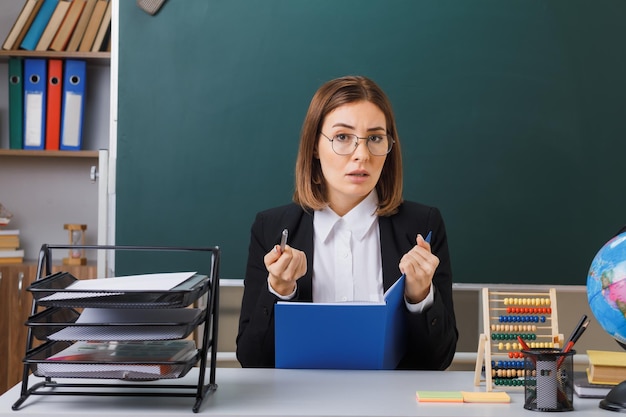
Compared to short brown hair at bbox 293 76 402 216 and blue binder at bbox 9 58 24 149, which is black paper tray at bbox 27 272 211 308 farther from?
blue binder at bbox 9 58 24 149

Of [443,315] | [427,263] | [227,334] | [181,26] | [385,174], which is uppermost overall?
[181,26]

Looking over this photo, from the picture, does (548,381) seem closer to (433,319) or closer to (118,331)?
(433,319)

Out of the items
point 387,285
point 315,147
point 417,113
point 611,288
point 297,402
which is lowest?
point 297,402

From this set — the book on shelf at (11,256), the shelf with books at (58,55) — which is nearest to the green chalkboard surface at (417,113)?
the shelf with books at (58,55)

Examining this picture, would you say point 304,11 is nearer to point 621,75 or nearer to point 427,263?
point 621,75

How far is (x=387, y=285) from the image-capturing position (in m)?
2.12

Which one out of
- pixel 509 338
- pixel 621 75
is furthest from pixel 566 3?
pixel 509 338

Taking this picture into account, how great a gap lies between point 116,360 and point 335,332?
49 centimetres

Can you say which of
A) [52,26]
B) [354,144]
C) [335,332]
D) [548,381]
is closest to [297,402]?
[335,332]

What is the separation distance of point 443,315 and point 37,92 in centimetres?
240

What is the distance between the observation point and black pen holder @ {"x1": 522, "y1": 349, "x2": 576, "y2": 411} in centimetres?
133

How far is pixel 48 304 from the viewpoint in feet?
4.29

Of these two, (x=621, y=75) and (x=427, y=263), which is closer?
(x=427, y=263)

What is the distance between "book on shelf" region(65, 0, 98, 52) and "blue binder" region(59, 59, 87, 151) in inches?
2.8
